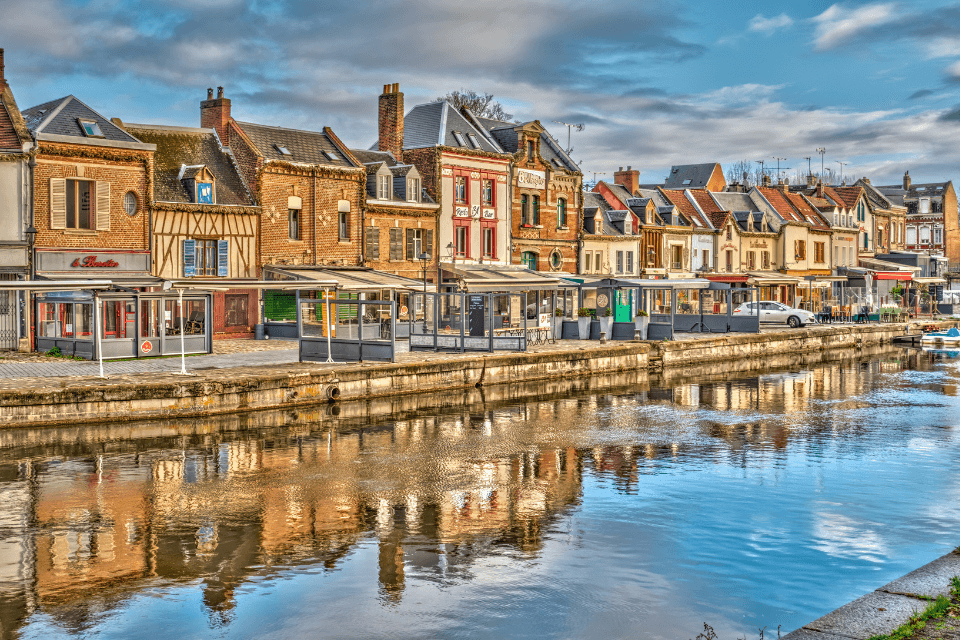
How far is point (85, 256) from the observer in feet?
103

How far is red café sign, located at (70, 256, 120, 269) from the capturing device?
31188 millimetres

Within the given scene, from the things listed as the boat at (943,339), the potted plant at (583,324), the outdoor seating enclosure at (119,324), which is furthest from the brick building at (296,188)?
the boat at (943,339)

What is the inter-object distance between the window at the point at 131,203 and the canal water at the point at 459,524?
14835 mm

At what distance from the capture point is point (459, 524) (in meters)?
12.4

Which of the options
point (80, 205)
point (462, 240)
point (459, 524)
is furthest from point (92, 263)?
point (459, 524)

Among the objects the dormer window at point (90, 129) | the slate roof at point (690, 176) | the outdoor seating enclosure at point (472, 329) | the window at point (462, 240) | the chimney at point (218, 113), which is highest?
the slate roof at point (690, 176)

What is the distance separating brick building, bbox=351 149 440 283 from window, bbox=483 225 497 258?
11.5 ft

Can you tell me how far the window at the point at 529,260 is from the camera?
158 feet

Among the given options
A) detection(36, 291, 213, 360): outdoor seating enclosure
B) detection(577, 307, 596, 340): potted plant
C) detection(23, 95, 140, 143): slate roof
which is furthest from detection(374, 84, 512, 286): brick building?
detection(23, 95, 140, 143): slate roof

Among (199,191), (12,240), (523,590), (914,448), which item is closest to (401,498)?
(523,590)

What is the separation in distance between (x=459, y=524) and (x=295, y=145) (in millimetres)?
29565

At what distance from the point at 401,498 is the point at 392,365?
36.1 feet

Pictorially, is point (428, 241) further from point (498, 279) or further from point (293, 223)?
point (293, 223)

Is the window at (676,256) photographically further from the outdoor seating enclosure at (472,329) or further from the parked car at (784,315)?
the outdoor seating enclosure at (472,329)
